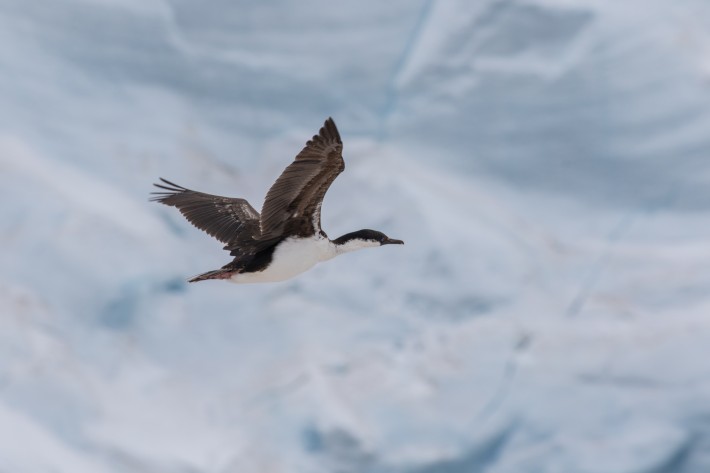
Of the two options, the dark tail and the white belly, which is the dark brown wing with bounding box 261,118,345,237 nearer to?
the white belly

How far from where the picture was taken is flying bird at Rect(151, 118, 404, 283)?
7516mm

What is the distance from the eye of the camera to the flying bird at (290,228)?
7.52m

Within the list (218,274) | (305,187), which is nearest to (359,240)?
(305,187)

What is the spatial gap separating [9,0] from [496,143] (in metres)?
5.59

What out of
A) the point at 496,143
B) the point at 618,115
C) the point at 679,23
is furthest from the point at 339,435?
the point at 679,23

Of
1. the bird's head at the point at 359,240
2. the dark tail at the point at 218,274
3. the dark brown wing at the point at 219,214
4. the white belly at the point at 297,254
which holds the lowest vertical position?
the dark tail at the point at 218,274

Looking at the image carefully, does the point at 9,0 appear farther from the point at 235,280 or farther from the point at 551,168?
the point at 235,280

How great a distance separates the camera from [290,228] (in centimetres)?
809

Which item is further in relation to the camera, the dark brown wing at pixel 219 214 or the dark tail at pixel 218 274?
the dark brown wing at pixel 219 214

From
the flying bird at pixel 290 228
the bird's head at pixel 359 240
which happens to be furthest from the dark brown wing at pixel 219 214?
the bird's head at pixel 359 240

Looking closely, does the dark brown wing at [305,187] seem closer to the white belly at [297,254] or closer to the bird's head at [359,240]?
the white belly at [297,254]

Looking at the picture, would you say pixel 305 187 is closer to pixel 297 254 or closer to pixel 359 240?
pixel 297 254

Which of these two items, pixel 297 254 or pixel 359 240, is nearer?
pixel 297 254

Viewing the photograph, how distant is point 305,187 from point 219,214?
4.42 feet
